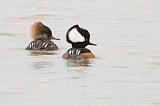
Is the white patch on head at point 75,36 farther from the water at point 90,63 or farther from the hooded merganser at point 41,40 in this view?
the hooded merganser at point 41,40

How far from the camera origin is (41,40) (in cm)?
1991

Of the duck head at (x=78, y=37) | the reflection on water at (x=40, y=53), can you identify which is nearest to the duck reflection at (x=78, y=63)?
the duck head at (x=78, y=37)

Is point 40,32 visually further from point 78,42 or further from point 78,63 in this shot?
point 78,63

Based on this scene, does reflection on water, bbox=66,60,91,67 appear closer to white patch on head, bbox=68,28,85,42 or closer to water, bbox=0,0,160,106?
water, bbox=0,0,160,106

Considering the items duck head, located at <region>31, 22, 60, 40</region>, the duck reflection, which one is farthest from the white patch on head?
duck head, located at <region>31, 22, 60, 40</region>

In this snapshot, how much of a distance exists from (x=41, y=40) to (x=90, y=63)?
2.42m

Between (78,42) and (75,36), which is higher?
(75,36)

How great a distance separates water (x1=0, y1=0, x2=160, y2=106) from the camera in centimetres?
1394

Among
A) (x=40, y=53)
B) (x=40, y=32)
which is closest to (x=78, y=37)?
(x=40, y=53)

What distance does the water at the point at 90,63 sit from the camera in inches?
549

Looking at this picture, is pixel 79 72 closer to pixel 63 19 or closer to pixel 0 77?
pixel 0 77

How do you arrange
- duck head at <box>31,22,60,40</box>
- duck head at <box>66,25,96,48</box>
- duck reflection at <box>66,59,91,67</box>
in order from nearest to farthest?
1. duck reflection at <box>66,59,91,67</box>
2. duck head at <box>66,25,96,48</box>
3. duck head at <box>31,22,60,40</box>

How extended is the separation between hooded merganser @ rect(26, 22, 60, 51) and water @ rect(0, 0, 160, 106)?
23 cm

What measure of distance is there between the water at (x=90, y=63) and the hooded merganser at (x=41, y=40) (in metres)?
0.23
